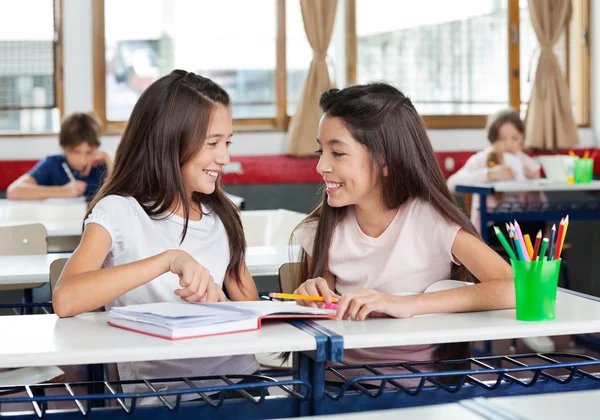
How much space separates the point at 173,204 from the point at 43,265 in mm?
716

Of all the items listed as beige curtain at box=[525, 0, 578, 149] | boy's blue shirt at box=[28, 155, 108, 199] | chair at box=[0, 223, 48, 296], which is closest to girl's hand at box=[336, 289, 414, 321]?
chair at box=[0, 223, 48, 296]

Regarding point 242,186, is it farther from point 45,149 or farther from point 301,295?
point 301,295

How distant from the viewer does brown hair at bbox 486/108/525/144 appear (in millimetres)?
5488

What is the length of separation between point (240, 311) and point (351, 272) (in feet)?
1.72

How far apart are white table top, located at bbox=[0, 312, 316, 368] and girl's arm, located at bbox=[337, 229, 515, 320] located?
0.14 metres

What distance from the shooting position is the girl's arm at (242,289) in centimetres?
199

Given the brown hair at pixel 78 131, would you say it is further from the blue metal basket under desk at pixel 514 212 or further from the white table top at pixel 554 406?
the white table top at pixel 554 406

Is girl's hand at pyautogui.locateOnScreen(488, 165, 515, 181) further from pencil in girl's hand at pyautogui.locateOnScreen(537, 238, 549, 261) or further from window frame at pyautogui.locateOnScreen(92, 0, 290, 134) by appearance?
pencil in girl's hand at pyautogui.locateOnScreen(537, 238, 549, 261)

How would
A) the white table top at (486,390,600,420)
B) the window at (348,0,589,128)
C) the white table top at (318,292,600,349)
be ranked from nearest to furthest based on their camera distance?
the white table top at (486,390,600,420) → the white table top at (318,292,600,349) → the window at (348,0,589,128)

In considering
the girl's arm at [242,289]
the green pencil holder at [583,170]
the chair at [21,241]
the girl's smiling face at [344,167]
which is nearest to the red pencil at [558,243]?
the girl's smiling face at [344,167]

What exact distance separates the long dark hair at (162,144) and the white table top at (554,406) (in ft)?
3.51

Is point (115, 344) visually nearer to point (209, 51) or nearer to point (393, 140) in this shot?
point (393, 140)

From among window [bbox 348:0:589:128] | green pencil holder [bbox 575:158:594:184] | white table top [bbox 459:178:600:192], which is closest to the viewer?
white table top [bbox 459:178:600:192]

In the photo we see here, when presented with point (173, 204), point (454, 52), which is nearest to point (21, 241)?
point (173, 204)
